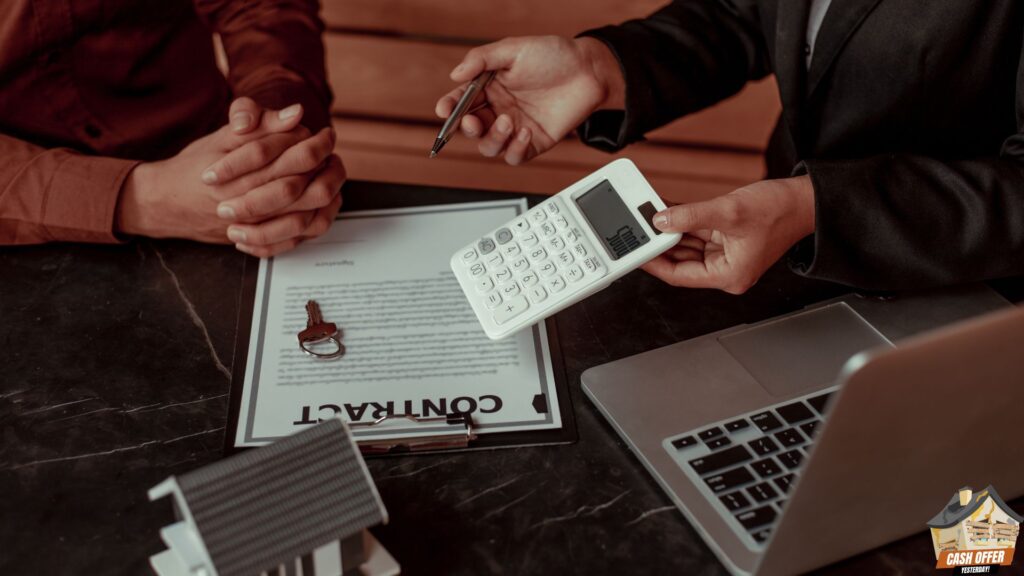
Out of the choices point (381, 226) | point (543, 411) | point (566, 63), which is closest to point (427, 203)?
point (381, 226)

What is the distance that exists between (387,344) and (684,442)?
28 centimetres

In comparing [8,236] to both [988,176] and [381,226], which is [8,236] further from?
[988,176]

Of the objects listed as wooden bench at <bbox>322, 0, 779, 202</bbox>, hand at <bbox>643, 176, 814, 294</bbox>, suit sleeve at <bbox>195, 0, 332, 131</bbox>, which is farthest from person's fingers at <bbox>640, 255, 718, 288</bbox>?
wooden bench at <bbox>322, 0, 779, 202</bbox>

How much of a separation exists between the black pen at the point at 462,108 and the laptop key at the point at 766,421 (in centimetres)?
40

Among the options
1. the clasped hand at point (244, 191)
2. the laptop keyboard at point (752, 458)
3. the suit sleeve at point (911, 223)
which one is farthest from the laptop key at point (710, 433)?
the clasped hand at point (244, 191)

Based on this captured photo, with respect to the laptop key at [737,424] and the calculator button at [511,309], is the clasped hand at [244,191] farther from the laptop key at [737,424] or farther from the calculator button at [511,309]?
the laptop key at [737,424]

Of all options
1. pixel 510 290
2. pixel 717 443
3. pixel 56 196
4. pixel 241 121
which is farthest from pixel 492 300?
pixel 56 196

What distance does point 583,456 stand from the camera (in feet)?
2.11

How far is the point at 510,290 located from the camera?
727 millimetres

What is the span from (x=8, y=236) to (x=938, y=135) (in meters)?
1.00

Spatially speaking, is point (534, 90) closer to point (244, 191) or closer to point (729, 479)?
point (244, 191)

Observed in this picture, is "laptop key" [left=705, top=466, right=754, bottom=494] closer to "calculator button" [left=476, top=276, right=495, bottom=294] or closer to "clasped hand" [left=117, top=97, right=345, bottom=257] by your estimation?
"calculator button" [left=476, top=276, right=495, bottom=294]

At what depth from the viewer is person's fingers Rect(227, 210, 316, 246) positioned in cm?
80

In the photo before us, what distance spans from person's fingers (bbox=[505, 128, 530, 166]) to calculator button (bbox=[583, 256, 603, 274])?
22 cm
